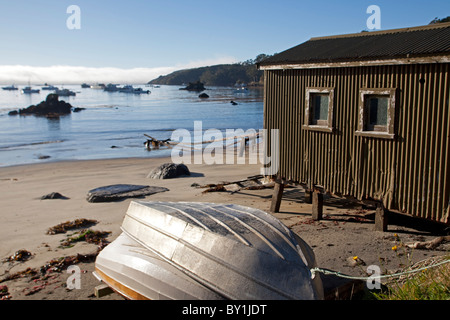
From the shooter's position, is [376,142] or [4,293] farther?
[376,142]

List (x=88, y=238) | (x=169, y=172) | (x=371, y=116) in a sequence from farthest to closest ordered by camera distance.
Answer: (x=169, y=172)
(x=88, y=238)
(x=371, y=116)

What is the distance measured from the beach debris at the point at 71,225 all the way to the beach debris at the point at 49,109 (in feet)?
218

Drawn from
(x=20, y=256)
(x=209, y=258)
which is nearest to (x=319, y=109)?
(x=209, y=258)

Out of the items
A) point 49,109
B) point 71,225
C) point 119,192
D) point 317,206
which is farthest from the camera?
point 49,109

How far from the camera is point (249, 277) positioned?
5469 mm

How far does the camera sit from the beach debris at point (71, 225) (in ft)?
37.7

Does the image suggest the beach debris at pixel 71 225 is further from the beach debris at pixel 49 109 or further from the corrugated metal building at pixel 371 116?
the beach debris at pixel 49 109

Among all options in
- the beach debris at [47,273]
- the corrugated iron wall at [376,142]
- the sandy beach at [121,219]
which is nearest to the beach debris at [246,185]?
the sandy beach at [121,219]

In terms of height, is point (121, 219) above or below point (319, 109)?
below

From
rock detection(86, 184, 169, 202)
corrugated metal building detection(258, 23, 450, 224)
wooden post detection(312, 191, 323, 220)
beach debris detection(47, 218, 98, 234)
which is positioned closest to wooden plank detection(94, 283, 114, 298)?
beach debris detection(47, 218, 98, 234)

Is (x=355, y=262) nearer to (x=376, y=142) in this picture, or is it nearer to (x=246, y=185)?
(x=376, y=142)

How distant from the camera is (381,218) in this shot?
9938mm

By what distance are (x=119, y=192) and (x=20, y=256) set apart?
5.77 m
